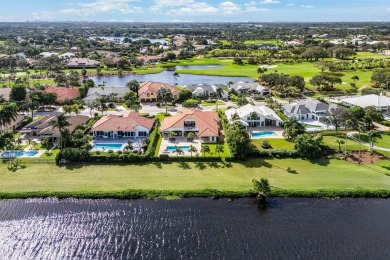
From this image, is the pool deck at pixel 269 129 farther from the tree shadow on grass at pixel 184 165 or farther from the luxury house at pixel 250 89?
the luxury house at pixel 250 89

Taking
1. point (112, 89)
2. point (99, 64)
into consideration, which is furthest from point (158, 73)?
point (112, 89)

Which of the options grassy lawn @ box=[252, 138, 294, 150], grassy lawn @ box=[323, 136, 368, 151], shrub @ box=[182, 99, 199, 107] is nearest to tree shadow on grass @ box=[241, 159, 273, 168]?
grassy lawn @ box=[252, 138, 294, 150]

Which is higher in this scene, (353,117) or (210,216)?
(353,117)

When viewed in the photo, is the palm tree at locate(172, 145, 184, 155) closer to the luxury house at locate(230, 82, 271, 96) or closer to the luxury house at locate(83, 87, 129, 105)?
the luxury house at locate(83, 87, 129, 105)

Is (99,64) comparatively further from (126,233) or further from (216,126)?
(126,233)

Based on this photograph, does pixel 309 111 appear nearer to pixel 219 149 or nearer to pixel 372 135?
pixel 372 135
